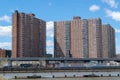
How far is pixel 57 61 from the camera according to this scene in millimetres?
179625

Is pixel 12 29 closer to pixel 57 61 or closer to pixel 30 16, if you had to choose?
pixel 30 16

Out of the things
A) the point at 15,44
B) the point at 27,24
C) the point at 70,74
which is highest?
the point at 27,24

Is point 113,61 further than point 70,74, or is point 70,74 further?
point 113,61

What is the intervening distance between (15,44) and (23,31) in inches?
398

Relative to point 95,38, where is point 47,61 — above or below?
below

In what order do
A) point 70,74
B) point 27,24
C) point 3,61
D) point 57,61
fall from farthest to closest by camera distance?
point 27,24
point 57,61
point 3,61
point 70,74

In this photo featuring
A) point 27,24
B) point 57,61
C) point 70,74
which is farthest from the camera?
point 27,24

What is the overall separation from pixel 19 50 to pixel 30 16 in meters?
26.0

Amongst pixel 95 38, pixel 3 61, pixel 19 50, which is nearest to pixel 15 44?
pixel 19 50

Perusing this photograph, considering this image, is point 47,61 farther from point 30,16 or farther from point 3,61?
point 30,16

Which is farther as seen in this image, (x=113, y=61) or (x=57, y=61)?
(x=113, y=61)

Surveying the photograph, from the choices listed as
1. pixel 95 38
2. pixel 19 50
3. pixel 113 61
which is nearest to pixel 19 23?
pixel 19 50

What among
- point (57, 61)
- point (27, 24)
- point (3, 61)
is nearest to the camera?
point (3, 61)

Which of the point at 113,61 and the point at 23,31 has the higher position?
the point at 23,31
